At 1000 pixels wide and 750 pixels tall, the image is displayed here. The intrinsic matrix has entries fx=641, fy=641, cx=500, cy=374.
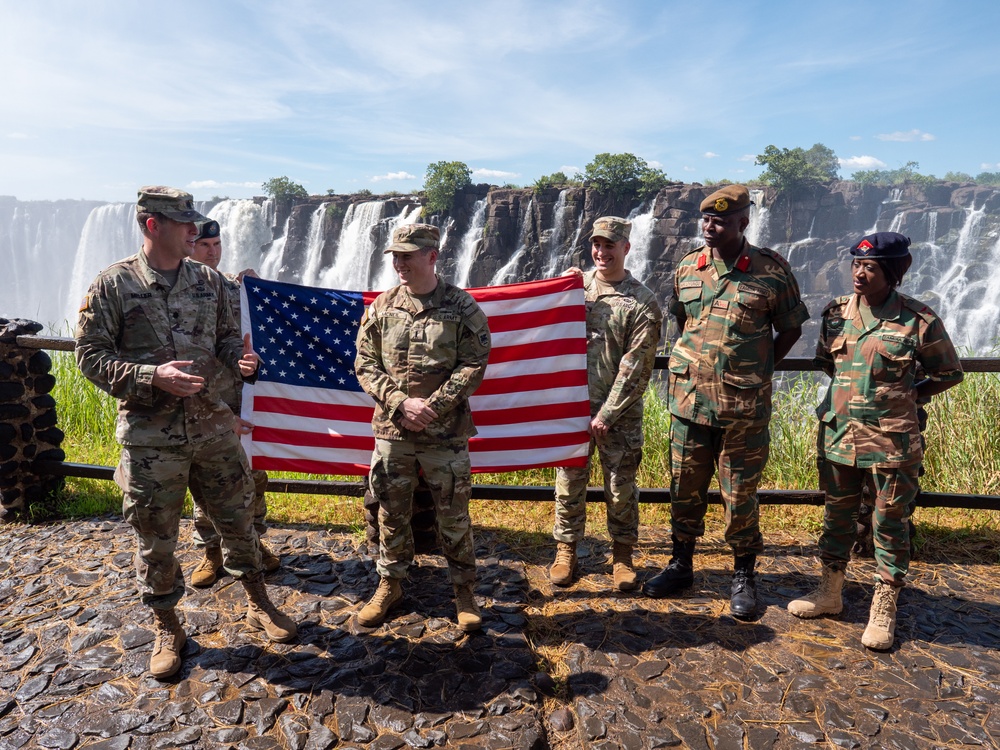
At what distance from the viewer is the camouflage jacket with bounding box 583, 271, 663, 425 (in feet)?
12.7

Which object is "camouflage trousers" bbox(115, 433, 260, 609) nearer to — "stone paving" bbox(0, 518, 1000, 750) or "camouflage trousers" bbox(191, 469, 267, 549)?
"camouflage trousers" bbox(191, 469, 267, 549)

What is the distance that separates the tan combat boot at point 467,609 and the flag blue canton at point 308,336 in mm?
1617

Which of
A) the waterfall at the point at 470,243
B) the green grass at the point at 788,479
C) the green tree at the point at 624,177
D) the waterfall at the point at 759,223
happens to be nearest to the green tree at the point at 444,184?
the waterfall at the point at 470,243

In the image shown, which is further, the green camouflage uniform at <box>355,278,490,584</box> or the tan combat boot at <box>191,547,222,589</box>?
Result: the tan combat boot at <box>191,547,222,589</box>

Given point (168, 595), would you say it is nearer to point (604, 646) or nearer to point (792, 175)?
point (604, 646)

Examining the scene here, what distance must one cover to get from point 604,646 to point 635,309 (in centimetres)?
193

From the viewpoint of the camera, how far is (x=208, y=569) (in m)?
4.04

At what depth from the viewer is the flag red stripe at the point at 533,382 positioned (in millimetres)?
4320

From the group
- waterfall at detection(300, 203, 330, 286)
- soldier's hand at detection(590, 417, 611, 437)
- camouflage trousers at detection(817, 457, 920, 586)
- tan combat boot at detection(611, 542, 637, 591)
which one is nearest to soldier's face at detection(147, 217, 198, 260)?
soldier's hand at detection(590, 417, 611, 437)

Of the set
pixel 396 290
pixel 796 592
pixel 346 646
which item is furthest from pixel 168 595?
pixel 796 592

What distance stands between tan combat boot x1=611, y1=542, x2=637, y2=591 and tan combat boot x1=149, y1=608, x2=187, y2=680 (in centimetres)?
249

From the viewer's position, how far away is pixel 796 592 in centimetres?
397

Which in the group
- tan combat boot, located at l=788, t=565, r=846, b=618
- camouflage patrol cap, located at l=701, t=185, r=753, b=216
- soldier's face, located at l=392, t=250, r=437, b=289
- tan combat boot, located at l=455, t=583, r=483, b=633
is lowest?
tan combat boot, located at l=455, t=583, r=483, b=633

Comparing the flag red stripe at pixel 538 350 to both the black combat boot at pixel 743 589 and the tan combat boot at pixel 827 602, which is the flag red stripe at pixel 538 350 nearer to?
the black combat boot at pixel 743 589
